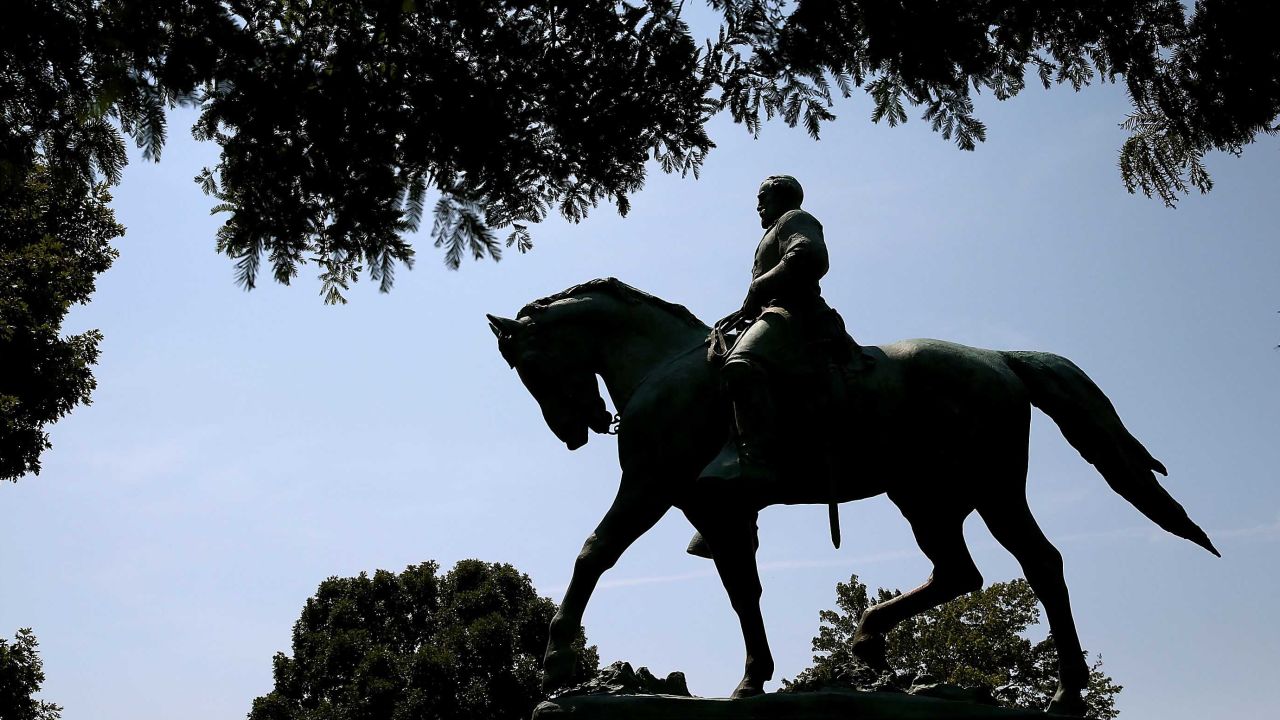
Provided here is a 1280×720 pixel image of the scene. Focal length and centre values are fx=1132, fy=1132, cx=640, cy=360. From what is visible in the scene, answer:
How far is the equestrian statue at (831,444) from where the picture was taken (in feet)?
20.9

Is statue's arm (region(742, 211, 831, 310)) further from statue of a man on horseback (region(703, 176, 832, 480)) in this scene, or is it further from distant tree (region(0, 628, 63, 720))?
distant tree (region(0, 628, 63, 720))

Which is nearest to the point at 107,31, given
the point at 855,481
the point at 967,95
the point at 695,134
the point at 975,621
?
the point at 695,134

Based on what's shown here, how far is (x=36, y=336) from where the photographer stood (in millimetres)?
15492

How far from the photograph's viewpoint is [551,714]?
5.89m

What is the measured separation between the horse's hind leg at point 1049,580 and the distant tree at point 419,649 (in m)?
18.9

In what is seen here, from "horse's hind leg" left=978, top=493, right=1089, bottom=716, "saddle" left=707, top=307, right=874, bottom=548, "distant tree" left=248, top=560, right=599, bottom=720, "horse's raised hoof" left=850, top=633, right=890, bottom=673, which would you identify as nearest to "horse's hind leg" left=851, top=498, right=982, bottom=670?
"horse's raised hoof" left=850, top=633, right=890, bottom=673

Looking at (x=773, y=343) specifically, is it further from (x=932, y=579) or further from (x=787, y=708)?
(x=787, y=708)

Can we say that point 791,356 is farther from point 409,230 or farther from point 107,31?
point 107,31

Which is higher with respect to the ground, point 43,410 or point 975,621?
point 43,410

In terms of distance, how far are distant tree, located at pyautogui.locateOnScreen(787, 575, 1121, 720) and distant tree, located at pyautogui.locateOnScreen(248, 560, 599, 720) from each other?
583 cm

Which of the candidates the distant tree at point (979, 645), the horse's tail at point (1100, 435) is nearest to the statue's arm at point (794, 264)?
the horse's tail at point (1100, 435)

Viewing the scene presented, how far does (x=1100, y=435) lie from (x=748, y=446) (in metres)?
2.06

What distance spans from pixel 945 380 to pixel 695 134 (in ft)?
6.97

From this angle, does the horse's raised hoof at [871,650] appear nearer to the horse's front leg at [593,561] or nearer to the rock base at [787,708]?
the rock base at [787,708]
